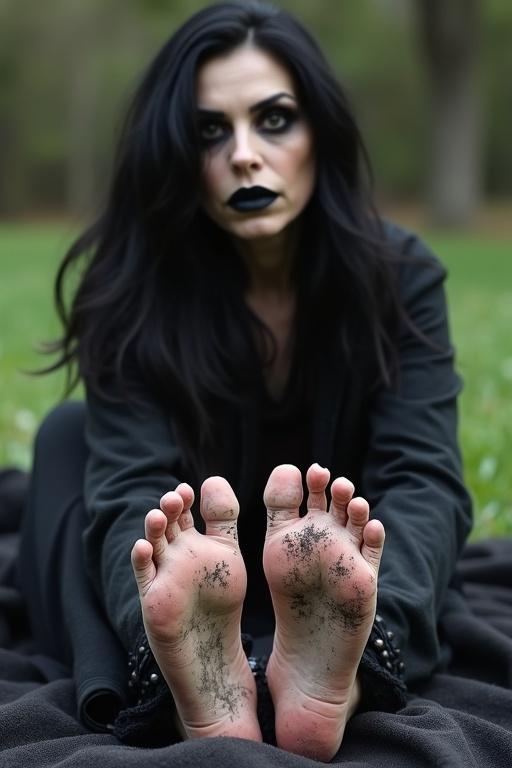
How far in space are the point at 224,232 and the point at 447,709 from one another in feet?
4.04

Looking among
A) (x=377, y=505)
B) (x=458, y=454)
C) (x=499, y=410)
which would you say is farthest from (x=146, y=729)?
(x=499, y=410)

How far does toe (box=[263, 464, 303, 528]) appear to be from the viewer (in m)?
1.89

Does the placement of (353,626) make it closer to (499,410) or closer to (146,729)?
(146,729)

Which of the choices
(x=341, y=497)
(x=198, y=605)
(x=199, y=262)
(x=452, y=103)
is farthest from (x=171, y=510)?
(x=452, y=103)

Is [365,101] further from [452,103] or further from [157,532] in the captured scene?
[157,532]

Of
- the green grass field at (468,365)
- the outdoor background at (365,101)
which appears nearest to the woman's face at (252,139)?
the green grass field at (468,365)

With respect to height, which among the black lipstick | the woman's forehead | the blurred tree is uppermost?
→ the blurred tree

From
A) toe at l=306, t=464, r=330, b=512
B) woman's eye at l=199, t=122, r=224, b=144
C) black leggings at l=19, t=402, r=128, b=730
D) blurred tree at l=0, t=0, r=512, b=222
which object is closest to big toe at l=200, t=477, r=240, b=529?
toe at l=306, t=464, r=330, b=512

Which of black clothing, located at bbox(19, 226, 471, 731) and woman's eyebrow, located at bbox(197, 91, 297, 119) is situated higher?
woman's eyebrow, located at bbox(197, 91, 297, 119)

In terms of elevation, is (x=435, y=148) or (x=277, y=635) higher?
(x=435, y=148)

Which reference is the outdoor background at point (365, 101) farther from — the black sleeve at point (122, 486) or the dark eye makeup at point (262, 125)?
the black sleeve at point (122, 486)

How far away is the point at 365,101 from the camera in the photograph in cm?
2833

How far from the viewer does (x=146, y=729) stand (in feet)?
6.80

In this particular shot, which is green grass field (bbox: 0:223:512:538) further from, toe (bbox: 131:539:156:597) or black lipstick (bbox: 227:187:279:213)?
toe (bbox: 131:539:156:597)
